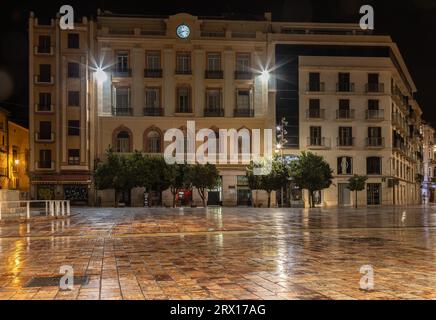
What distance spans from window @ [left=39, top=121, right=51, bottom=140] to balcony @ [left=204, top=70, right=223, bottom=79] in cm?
1542

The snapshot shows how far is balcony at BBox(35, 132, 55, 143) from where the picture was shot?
50.1 m

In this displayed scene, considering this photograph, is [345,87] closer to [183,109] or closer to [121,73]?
[183,109]

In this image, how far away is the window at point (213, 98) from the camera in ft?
167

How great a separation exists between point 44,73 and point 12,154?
13860mm

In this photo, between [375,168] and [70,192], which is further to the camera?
[375,168]

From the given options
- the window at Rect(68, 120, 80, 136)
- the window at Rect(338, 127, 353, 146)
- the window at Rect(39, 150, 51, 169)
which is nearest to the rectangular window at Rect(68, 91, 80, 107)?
the window at Rect(68, 120, 80, 136)

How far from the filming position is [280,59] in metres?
51.4

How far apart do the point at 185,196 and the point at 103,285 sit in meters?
43.8

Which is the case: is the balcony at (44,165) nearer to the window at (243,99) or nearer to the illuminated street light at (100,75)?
the illuminated street light at (100,75)

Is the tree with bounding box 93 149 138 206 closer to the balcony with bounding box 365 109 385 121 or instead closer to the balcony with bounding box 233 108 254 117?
the balcony with bounding box 233 108 254 117

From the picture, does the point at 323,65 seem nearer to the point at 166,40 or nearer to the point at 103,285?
the point at 166,40

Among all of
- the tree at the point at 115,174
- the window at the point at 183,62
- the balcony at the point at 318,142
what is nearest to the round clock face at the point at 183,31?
the window at the point at 183,62

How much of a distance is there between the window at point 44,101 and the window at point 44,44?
3.99 metres

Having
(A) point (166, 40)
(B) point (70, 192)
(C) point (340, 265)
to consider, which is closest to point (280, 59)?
(A) point (166, 40)
